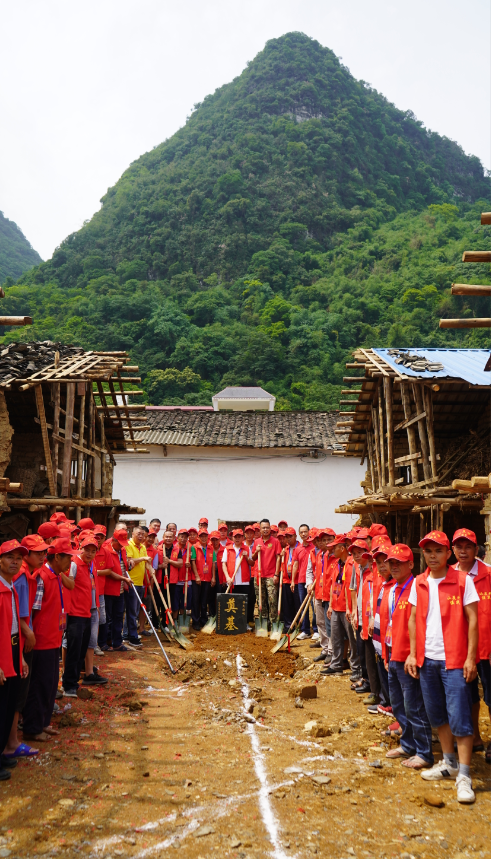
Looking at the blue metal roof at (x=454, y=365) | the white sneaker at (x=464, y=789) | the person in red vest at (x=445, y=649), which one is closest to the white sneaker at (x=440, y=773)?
the person in red vest at (x=445, y=649)

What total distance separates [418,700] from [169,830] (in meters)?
2.27

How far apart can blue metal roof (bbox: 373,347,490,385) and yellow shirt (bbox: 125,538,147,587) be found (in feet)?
18.2

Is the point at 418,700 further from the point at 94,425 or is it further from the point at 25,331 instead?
the point at 25,331

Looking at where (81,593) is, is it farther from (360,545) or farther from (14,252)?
(14,252)

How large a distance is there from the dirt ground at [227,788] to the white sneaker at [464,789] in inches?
2.4

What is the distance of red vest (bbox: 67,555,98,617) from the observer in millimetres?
7641

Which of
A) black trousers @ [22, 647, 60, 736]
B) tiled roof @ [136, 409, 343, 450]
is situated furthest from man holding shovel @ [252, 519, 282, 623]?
tiled roof @ [136, 409, 343, 450]

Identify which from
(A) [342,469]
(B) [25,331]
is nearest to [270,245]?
(B) [25,331]

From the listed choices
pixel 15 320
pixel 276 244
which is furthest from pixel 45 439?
pixel 276 244

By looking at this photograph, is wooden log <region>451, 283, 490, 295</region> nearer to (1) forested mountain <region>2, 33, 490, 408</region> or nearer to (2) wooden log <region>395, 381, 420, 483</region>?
(2) wooden log <region>395, 381, 420, 483</region>

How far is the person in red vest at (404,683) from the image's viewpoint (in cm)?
558

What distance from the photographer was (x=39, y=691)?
6.31 metres

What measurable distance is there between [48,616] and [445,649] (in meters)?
3.60

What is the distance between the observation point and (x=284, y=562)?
1282cm
